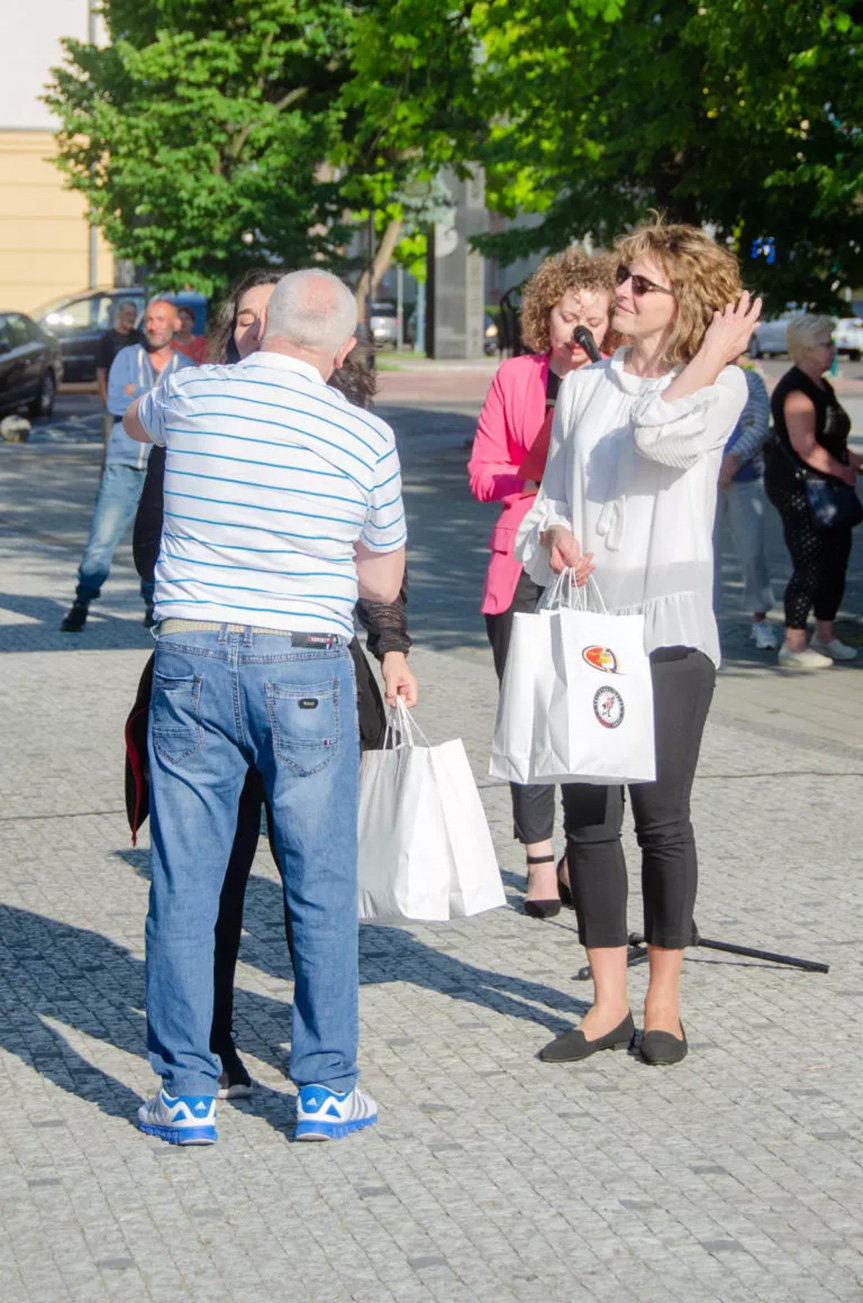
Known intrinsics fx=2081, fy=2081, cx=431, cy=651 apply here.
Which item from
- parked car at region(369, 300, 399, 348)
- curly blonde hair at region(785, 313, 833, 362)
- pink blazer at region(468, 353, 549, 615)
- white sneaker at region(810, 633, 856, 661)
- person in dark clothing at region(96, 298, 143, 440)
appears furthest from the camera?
parked car at region(369, 300, 399, 348)

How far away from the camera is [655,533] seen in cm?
464

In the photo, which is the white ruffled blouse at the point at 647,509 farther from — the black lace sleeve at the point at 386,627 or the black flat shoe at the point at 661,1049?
the black flat shoe at the point at 661,1049

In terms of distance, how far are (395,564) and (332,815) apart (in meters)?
0.54

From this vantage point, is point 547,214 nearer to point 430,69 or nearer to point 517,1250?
point 430,69

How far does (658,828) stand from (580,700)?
0.44 metres

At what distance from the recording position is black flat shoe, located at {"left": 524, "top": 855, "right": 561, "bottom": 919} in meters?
6.09

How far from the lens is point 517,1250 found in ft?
12.2

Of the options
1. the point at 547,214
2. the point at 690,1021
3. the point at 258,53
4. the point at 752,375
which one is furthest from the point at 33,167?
the point at 690,1021

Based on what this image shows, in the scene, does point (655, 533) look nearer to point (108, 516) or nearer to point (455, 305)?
point (108, 516)

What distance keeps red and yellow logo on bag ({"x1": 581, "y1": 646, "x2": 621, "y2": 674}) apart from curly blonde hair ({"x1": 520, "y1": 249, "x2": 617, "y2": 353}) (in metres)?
1.55

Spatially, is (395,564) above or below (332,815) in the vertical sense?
above

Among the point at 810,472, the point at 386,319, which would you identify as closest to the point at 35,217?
the point at 386,319

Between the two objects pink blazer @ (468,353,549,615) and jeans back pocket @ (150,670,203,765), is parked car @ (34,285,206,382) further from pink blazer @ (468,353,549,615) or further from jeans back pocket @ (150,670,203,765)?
jeans back pocket @ (150,670,203,765)

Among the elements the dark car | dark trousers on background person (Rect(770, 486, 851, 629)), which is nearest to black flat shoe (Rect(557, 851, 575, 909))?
dark trousers on background person (Rect(770, 486, 851, 629))
